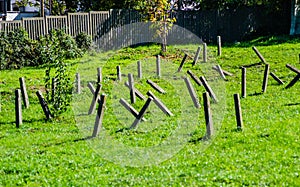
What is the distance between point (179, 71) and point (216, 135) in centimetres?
1009

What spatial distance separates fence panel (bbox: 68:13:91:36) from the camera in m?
28.1

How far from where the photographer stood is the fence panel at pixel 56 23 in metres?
27.1

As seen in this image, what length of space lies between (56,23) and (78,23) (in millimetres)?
1354

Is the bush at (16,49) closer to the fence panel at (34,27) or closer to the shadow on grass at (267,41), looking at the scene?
the fence panel at (34,27)

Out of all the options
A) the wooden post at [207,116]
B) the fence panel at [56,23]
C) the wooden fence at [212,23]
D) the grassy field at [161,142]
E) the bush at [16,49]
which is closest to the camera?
Result: the grassy field at [161,142]

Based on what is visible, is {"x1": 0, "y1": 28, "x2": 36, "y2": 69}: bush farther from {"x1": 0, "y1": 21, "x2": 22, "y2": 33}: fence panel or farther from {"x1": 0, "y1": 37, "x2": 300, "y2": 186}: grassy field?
{"x1": 0, "y1": 37, "x2": 300, "y2": 186}: grassy field

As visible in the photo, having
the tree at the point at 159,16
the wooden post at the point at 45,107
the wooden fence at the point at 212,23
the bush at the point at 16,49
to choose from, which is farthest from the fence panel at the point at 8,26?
the wooden post at the point at 45,107

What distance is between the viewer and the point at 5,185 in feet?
32.0

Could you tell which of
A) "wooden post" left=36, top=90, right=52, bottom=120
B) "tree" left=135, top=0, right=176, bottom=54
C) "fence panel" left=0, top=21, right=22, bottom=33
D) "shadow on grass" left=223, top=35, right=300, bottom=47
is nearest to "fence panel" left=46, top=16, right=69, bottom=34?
"fence panel" left=0, top=21, right=22, bottom=33

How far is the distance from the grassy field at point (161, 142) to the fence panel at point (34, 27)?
625 centimetres

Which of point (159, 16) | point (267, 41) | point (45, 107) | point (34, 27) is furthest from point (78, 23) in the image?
point (45, 107)

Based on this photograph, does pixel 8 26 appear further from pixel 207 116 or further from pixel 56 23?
pixel 207 116

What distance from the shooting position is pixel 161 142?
12.4m

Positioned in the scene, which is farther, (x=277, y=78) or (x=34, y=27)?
(x=34, y=27)
